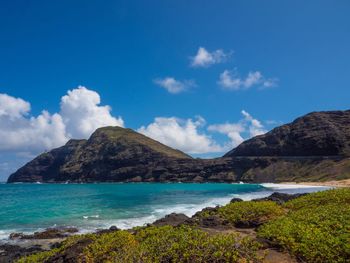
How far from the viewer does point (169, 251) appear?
1047 cm

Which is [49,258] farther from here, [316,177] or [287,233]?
[316,177]

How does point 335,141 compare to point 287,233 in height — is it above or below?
above

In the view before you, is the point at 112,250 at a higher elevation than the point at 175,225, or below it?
higher

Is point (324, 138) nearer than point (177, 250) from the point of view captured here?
No

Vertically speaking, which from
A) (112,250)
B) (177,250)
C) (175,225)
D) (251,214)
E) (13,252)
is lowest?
(13,252)

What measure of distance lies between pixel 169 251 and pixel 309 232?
206 inches

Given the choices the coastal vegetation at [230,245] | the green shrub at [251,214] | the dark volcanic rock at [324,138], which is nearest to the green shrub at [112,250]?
the coastal vegetation at [230,245]

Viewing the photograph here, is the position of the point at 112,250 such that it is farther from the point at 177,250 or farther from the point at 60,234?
the point at 60,234

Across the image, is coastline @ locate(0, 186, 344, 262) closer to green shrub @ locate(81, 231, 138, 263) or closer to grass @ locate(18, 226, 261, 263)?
grass @ locate(18, 226, 261, 263)

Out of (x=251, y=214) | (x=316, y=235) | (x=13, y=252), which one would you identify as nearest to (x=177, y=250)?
(x=316, y=235)

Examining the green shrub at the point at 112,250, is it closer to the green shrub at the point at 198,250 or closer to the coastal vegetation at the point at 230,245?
the coastal vegetation at the point at 230,245

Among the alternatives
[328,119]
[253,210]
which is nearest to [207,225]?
[253,210]

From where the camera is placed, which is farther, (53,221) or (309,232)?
(53,221)

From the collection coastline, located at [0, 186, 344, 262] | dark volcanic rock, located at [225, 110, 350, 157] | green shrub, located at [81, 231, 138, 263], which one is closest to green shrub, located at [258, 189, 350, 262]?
coastline, located at [0, 186, 344, 262]
